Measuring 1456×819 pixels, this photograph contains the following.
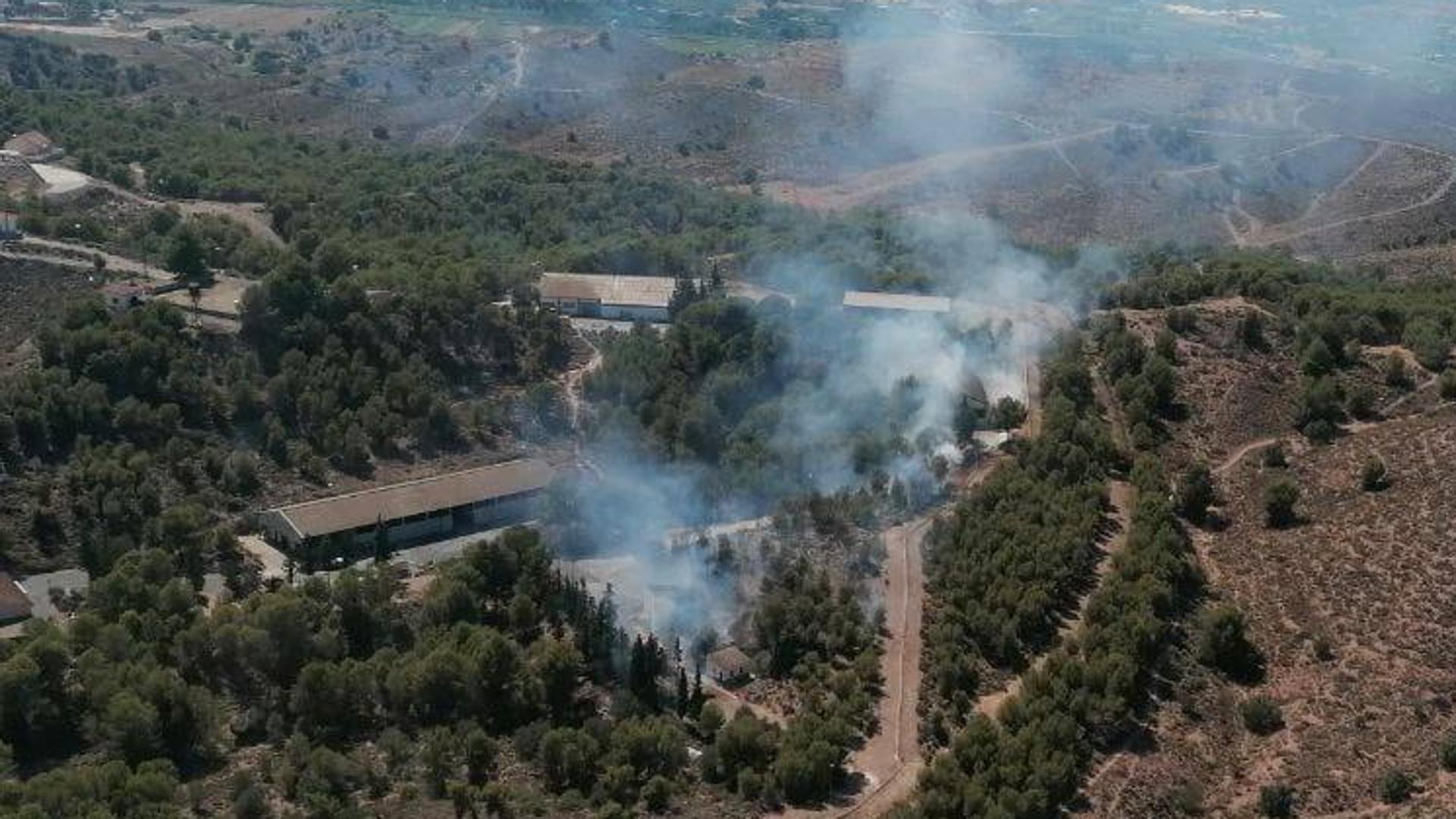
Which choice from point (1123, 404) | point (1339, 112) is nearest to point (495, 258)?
point (1123, 404)

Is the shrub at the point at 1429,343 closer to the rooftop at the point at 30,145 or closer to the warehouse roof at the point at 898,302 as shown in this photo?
the warehouse roof at the point at 898,302

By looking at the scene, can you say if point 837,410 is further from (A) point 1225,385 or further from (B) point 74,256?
(B) point 74,256

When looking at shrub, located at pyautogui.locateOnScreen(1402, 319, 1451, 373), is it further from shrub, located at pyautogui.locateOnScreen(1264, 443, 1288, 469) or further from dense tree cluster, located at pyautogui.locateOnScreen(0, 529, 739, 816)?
dense tree cluster, located at pyautogui.locateOnScreen(0, 529, 739, 816)

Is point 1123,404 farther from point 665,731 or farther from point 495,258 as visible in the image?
point 495,258

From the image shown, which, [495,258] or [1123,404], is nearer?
[1123,404]

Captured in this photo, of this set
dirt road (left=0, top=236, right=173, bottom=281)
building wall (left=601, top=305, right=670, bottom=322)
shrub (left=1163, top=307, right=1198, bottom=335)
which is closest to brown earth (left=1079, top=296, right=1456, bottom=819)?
shrub (left=1163, top=307, right=1198, bottom=335)

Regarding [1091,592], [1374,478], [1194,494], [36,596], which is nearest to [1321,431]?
[1374,478]
